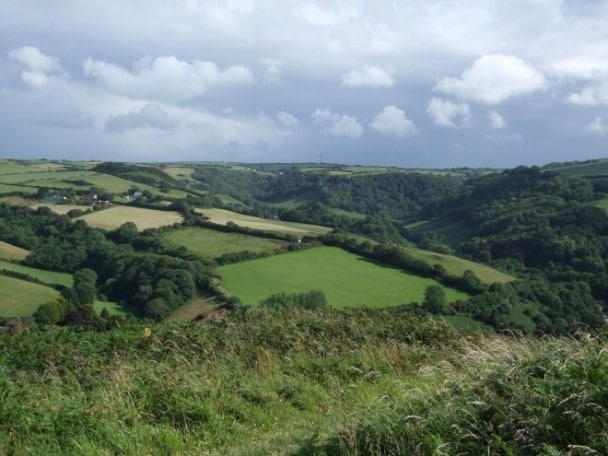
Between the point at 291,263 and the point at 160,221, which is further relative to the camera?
the point at 160,221

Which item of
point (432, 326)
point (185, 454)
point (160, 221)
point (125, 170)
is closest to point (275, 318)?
Answer: point (432, 326)

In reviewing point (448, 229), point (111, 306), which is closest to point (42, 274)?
point (111, 306)

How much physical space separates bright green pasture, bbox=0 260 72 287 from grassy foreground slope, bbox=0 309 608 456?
4270 centimetres

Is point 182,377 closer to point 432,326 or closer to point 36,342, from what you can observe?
point 36,342

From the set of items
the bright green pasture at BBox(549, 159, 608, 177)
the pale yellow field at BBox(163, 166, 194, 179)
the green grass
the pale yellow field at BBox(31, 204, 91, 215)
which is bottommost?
the green grass

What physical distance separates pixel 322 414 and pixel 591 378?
2.64 meters

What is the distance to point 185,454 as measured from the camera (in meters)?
4.99

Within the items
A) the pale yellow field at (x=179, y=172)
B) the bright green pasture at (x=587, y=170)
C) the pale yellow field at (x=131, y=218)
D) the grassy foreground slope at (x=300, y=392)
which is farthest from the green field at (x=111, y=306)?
the pale yellow field at (x=179, y=172)

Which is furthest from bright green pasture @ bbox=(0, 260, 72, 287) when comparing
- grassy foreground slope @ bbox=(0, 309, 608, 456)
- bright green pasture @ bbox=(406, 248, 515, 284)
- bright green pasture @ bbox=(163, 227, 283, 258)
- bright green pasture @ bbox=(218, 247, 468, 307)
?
grassy foreground slope @ bbox=(0, 309, 608, 456)

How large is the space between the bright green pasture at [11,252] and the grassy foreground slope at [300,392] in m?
51.3

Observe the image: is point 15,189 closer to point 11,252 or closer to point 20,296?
point 11,252

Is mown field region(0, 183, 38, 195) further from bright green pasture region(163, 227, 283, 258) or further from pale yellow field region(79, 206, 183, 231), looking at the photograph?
bright green pasture region(163, 227, 283, 258)

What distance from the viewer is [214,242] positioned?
2324 inches

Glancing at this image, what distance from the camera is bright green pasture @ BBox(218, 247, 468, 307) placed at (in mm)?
41219
